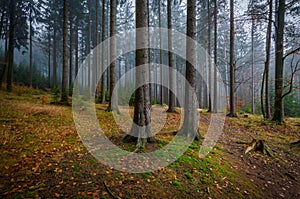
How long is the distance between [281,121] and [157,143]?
30.1 ft

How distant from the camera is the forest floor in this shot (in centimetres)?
278

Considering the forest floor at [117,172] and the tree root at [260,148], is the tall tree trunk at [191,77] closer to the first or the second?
the forest floor at [117,172]

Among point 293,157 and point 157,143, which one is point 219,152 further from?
point 293,157

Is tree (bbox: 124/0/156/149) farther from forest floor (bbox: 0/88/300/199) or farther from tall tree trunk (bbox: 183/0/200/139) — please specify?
tall tree trunk (bbox: 183/0/200/139)

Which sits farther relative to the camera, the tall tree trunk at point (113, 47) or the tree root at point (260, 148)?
the tall tree trunk at point (113, 47)

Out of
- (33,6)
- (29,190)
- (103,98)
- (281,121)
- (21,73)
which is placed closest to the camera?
(29,190)

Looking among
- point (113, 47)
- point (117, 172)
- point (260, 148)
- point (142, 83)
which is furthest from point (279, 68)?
point (117, 172)

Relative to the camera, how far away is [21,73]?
19.9 metres

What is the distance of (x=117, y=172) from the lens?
338cm

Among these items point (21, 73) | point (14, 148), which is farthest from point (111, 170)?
point (21, 73)

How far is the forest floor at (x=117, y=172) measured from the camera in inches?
110

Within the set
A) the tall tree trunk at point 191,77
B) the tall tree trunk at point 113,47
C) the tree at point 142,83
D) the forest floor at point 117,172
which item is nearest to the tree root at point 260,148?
the forest floor at point 117,172

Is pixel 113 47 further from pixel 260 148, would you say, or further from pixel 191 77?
pixel 260 148

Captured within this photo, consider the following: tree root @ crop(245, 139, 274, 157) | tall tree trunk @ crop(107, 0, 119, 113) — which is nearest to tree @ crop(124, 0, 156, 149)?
tree root @ crop(245, 139, 274, 157)
